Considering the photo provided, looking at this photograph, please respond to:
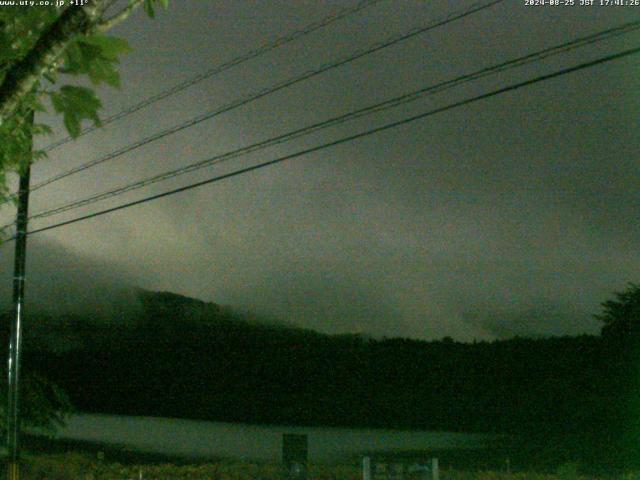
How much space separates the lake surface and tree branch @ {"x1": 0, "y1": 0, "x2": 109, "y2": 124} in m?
21.6

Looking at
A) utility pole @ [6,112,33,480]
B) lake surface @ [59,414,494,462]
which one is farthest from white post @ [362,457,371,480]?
lake surface @ [59,414,494,462]

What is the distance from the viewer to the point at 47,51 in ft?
13.1

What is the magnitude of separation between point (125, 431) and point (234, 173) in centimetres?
2845

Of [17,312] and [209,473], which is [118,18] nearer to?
[17,312]

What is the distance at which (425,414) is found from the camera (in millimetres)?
40406

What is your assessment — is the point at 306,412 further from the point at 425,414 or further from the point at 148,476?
the point at 148,476

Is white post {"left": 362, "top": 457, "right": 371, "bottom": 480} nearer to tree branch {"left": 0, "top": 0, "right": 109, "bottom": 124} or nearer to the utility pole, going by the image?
the utility pole

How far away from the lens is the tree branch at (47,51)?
3986 mm

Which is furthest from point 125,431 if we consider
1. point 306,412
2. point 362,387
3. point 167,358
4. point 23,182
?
point 23,182

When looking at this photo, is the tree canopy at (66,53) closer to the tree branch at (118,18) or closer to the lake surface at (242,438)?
the tree branch at (118,18)

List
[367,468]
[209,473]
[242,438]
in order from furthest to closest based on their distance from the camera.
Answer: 1. [242,438]
2. [209,473]
3. [367,468]

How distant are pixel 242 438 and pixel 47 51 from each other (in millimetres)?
32095

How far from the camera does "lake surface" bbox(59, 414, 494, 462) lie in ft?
95.1

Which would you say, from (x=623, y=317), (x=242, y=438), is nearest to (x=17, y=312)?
(x=242, y=438)
